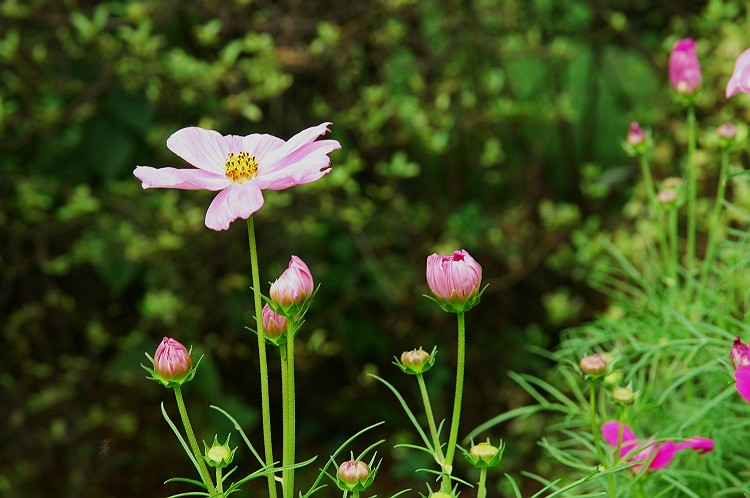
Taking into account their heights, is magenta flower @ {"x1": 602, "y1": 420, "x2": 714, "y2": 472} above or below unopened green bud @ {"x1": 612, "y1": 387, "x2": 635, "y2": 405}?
below

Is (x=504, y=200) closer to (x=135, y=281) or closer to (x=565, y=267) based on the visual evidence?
(x=565, y=267)

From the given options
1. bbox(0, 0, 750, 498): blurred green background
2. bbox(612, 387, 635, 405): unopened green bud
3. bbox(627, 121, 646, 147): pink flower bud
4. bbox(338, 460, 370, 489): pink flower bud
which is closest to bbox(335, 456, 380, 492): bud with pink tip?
bbox(338, 460, 370, 489): pink flower bud

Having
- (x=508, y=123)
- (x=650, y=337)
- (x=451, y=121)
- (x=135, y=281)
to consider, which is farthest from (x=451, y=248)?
(x=650, y=337)

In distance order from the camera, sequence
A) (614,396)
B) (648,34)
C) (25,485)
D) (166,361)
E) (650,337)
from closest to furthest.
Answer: (166,361) → (614,396) → (650,337) → (25,485) → (648,34)

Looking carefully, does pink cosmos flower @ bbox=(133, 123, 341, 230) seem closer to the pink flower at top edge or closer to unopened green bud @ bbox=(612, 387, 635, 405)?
the pink flower at top edge

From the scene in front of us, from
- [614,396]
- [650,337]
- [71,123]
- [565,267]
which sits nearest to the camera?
[614,396]

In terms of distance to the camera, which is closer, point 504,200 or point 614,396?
point 614,396

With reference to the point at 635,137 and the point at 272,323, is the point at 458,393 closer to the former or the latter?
the point at 272,323

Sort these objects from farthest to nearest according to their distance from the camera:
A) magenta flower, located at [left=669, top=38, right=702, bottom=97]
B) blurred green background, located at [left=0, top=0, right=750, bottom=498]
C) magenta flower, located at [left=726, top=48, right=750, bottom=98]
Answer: blurred green background, located at [left=0, top=0, right=750, bottom=498] < magenta flower, located at [left=669, top=38, right=702, bottom=97] < magenta flower, located at [left=726, top=48, right=750, bottom=98]
